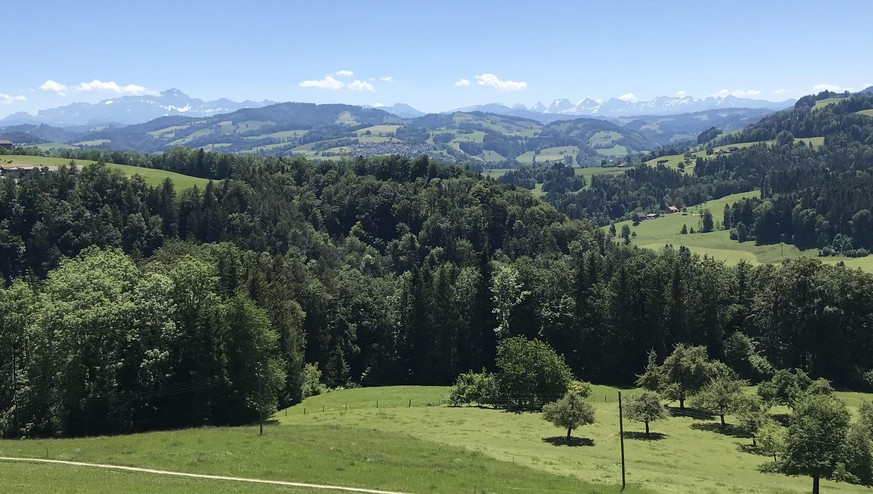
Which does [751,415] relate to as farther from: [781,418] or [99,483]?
[99,483]

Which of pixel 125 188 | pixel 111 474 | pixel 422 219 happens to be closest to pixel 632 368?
pixel 111 474

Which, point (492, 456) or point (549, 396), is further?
point (549, 396)

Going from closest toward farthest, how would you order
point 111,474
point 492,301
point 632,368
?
point 111,474
point 632,368
point 492,301

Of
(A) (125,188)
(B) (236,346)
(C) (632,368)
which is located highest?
(A) (125,188)

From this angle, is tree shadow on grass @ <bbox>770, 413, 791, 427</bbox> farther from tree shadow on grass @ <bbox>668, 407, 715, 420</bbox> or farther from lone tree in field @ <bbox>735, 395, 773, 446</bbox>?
tree shadow on grass @ <bbox>668, 407, 715, 420</bbox>

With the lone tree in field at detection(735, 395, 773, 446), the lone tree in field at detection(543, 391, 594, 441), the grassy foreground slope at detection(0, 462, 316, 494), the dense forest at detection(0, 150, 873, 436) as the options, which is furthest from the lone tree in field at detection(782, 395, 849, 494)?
the dense forest at detection(0, 150, 873, 436)

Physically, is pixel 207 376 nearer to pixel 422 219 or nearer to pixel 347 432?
pixel 347 432

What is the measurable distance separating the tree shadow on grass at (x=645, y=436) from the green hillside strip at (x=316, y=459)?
19748 mm

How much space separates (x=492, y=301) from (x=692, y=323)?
3332 centimetres

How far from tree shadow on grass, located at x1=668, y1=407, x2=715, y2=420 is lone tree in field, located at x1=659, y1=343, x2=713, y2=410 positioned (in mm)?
1253

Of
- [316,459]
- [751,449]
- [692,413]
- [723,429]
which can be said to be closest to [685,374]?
[692,413]

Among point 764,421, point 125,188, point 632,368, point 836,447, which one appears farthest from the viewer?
point 125,188

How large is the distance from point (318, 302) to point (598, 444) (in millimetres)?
63267

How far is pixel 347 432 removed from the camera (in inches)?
2234
